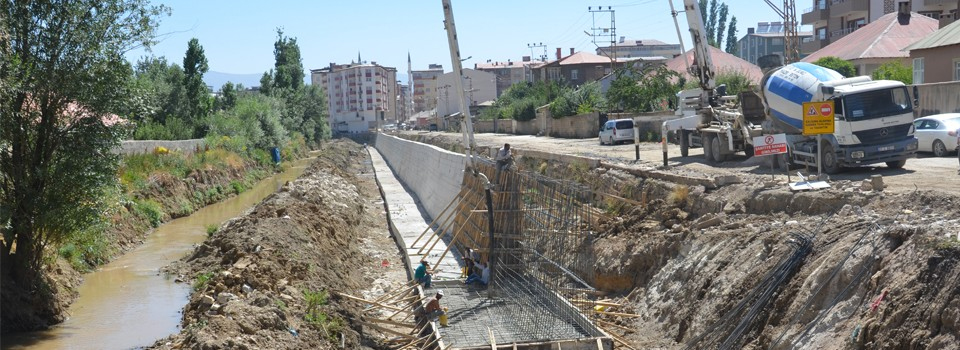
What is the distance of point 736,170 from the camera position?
24.6 m

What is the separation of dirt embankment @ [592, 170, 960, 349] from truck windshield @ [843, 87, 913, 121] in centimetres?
449

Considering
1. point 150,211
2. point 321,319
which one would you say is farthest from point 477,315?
point 150,211

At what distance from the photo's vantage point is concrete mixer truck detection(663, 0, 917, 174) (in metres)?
20.9

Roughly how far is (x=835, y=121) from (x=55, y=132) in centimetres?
1642

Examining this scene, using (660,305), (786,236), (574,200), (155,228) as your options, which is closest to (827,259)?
(786,236)

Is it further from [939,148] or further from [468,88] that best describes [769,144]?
[468,88]

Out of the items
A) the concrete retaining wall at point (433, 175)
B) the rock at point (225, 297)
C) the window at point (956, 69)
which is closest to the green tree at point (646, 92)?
the concrete retaining wall at point (433, 175)

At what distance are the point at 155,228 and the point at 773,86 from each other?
2135 centimetres

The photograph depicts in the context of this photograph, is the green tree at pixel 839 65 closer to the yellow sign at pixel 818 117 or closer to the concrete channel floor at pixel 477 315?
the concrete channel floor at pixel 477 315

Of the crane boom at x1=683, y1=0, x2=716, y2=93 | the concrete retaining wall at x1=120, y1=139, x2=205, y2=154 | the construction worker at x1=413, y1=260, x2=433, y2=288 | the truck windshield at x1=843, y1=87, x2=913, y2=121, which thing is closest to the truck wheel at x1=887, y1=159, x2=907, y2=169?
the truck windshield at x1=843, y1=87, x2=913, y2=121

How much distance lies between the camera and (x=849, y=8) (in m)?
67.6

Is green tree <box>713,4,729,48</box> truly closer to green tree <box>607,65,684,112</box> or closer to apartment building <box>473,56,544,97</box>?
apartment building <box>473,56,544,97</box>

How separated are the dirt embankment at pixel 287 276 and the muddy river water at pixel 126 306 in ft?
2.10

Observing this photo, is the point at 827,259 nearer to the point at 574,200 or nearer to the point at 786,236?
the point at 786,236
